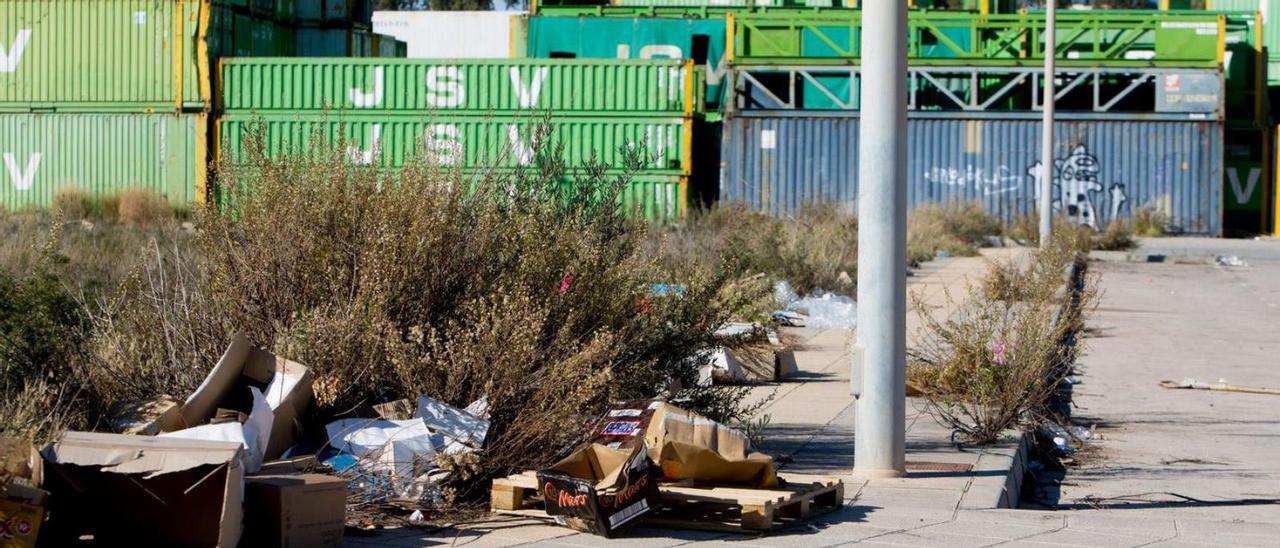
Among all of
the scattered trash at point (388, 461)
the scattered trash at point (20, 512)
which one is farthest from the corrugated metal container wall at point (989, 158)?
the scattered trash at point (20, 512)

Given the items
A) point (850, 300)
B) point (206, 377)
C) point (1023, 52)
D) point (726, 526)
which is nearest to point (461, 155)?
point (206, 377)

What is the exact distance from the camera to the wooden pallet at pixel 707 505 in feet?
19.4

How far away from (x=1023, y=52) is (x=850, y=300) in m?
21.8

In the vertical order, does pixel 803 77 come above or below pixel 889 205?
above

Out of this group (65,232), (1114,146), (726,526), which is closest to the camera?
(726,526)

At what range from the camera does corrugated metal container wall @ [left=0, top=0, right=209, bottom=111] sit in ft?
102

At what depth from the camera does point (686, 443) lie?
6.21 meters

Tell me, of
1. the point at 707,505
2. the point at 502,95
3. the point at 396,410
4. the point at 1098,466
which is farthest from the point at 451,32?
the point at 707,505

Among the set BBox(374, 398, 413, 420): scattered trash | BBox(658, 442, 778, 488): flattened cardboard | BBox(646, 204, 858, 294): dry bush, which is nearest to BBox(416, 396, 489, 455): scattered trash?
BBox(374, 398, 413, 420): scattered trash

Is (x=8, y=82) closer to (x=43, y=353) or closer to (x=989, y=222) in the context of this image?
(x=989, y=222)

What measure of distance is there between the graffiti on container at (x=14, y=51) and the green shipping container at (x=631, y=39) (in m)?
12.5

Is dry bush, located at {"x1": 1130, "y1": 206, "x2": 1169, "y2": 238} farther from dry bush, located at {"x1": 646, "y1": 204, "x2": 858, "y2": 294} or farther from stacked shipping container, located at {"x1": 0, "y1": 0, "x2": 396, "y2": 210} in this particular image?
stacked shipping container, located at {"x1": 0, "y1": 0, "x2": 396, "y2": 210}

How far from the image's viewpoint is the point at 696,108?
3250cm

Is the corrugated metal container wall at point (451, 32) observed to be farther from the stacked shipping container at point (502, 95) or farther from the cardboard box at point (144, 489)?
the cardboard box at point (144, 489)
